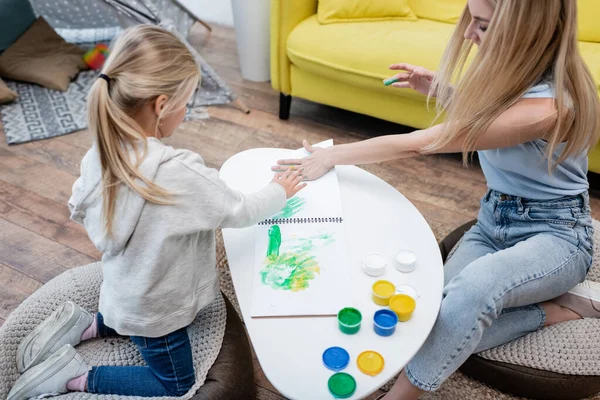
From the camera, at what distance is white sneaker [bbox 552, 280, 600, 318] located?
1.29 metres

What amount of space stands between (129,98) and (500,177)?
0.83 meters

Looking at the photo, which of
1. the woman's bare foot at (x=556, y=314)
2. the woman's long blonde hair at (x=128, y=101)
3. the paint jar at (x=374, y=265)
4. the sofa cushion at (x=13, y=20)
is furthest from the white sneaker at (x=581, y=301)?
the sofa cushion at (x=13, y=20)

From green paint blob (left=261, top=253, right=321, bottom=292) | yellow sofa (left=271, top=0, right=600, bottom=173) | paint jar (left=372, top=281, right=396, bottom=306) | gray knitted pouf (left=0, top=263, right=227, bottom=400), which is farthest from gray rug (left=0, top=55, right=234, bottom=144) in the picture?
paint jar (left=372, top=281, right=396, bottom=306)

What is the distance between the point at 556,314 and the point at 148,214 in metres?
0.97

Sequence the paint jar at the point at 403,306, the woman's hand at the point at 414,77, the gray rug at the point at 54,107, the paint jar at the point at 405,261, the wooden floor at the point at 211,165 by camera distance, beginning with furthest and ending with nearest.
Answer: the gray rug at the point at 54,107 → the wooden floor at the point at 211,165 → the woman's hand at the point at 414,77 → the paint jar at the point at 405,261 → the paint jar at the point at 403,306

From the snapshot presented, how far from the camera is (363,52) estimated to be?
78.0 inches

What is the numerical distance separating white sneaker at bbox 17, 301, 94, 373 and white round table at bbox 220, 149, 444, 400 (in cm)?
41

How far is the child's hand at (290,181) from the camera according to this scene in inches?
48.0

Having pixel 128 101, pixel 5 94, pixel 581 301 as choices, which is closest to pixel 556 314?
pixel 581 301

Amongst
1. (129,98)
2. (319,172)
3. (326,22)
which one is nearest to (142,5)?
→ (326,22)

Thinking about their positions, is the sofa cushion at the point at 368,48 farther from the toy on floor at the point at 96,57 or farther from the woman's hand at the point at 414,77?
the toy on floor at the point at 96,57

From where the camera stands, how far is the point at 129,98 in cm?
91

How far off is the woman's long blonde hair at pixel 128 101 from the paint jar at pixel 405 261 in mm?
468

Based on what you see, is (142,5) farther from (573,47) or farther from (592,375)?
(592,375)
